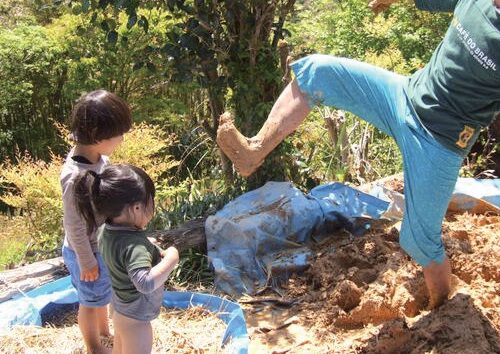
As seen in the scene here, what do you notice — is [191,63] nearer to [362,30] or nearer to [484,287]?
[484,287]

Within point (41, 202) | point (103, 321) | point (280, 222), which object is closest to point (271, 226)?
point (280, 222)

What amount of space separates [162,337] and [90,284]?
1.95 feet

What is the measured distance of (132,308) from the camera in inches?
89.4

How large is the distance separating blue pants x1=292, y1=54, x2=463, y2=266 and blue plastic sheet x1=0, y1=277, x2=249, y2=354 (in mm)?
937

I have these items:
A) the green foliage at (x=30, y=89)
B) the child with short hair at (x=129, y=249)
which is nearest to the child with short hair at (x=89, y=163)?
the child with short hair at (x=129, y=249)

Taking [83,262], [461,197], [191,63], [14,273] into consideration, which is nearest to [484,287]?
[461,197]

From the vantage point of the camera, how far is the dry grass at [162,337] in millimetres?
3004

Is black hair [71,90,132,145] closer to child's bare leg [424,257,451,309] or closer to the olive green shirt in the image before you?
Answer: the olive green shirt

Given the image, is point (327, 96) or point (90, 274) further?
point (327, 96)

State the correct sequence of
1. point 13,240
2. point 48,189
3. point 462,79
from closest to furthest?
point 462,79
point 48,189
point 13,240

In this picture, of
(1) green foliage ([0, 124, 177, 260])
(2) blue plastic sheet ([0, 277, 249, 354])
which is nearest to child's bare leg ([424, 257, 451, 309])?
(2) blue plastic sheet ([0, 277, 249, 354])

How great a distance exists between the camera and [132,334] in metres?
2.30

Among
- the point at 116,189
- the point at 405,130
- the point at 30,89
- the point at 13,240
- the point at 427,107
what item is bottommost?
the point at 13,240

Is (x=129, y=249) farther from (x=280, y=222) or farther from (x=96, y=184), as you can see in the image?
(x=280, y=222)
